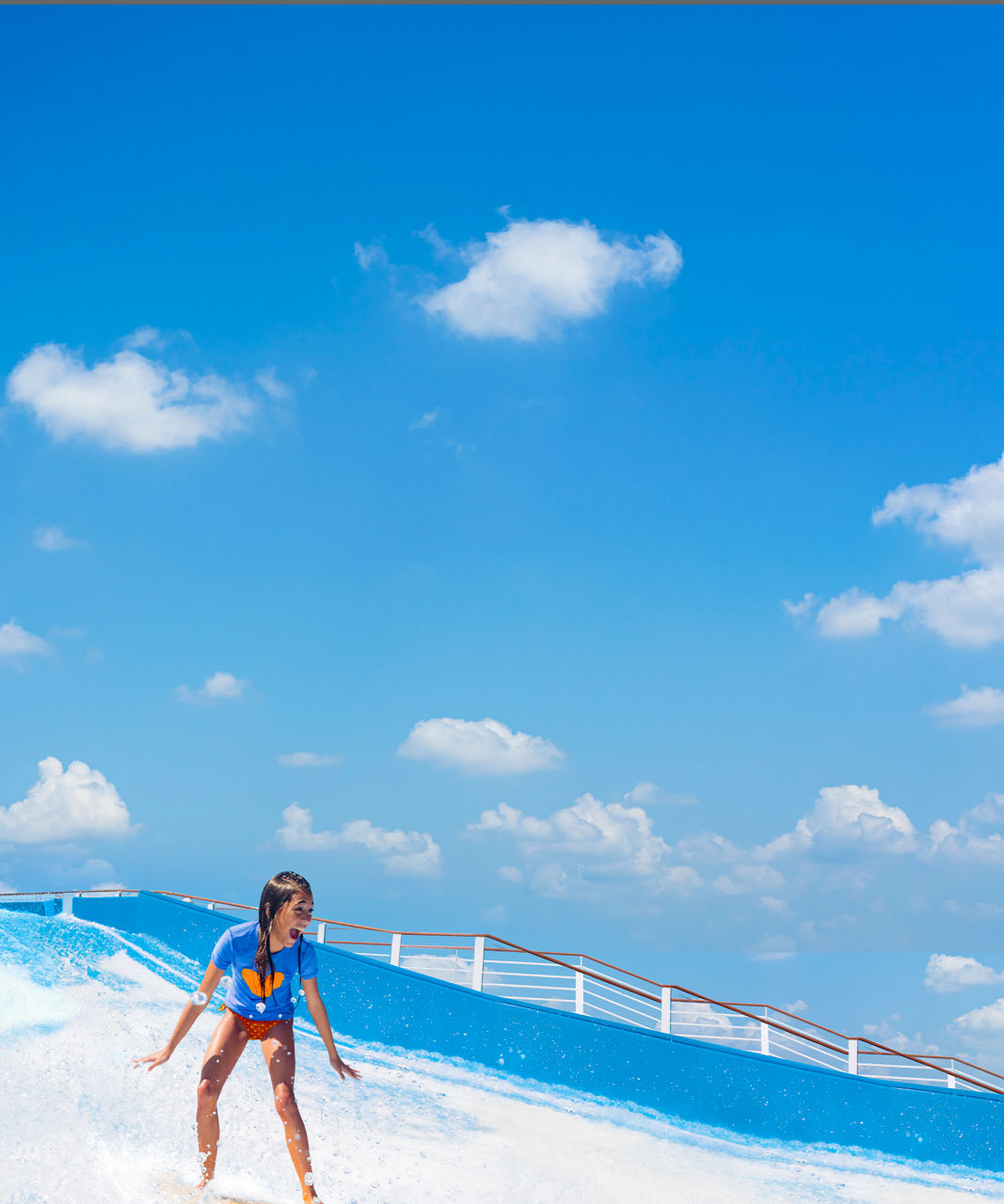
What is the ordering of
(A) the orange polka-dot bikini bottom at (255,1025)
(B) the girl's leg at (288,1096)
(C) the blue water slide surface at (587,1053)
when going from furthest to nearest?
1. (C) the blue water slide surface at (587,1053)
2. (A) the orange polka-dot bikini bottom at (255,1025)
3. (B) the girl's leg at (288,1096)

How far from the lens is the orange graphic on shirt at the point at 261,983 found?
596 centimetres

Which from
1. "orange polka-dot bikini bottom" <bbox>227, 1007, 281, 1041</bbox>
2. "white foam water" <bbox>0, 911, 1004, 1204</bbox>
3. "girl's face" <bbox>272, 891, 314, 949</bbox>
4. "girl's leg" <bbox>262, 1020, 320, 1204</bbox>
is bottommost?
"white foam water" <bbox>0, 911, 1004, 1204</bbox>

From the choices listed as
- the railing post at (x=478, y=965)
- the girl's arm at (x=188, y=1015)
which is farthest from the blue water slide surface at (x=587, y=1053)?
the girl's arm at (x=188, y=1015)

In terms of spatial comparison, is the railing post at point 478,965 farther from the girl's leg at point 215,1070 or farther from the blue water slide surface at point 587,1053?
the girl's leg at point 215,1070

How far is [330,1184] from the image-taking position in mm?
8188

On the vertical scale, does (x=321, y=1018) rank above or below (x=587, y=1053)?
above

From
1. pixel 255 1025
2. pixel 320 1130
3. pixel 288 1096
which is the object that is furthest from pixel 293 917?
pixel 320 1130

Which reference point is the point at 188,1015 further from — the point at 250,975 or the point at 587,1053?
the point at 587,1053

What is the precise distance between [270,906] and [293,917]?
16cm

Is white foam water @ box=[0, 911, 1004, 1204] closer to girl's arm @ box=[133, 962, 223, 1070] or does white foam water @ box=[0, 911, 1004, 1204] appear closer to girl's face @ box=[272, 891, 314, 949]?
girl's arm @ box=[133, 962, 223, 1070]

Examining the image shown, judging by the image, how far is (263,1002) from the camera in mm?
6004

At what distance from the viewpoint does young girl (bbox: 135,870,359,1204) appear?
5922mm

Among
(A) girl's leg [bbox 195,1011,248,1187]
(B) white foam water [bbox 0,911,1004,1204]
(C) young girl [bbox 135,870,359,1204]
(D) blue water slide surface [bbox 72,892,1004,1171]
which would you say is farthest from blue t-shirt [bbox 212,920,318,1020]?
(D) blue water slide surface [bbox 72,892,1004,1171]

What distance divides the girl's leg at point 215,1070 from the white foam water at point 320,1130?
113cm
